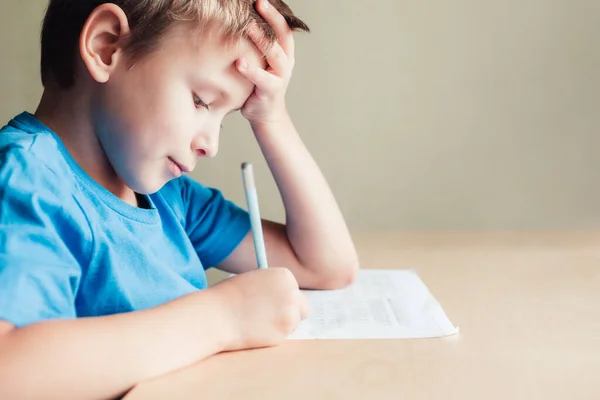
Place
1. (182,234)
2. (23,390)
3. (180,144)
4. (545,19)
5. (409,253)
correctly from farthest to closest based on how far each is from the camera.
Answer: (545,19) → (409,253) → (182,234) → (180,144) → (23,390)

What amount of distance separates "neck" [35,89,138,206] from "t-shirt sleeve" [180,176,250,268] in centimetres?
24

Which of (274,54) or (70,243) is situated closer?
(70,243)

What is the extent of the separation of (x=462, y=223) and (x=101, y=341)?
3.27ft

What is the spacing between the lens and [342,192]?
4.48 feet

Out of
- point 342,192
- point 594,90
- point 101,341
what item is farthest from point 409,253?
point 101,341

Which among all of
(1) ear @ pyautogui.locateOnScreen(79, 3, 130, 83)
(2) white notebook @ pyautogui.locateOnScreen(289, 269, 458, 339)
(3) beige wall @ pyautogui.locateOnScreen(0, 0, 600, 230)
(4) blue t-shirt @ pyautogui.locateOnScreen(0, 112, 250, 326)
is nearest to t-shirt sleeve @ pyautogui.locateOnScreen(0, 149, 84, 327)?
(4) blue t-shirt @ pyautogui.locateOnScreen(0, 112, 250, 326)

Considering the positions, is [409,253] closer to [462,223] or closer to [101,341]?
[462,223]

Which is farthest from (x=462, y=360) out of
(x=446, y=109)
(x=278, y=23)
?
(x=446, y=109)

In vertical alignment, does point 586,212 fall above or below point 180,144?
below

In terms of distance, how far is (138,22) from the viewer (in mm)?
635

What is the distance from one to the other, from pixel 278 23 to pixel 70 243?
335 millimetres

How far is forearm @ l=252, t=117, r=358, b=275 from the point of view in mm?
884

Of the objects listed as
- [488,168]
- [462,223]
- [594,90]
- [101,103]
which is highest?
[101,103]

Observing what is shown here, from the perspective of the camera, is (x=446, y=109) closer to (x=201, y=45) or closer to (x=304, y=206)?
(x=304, y=206)
